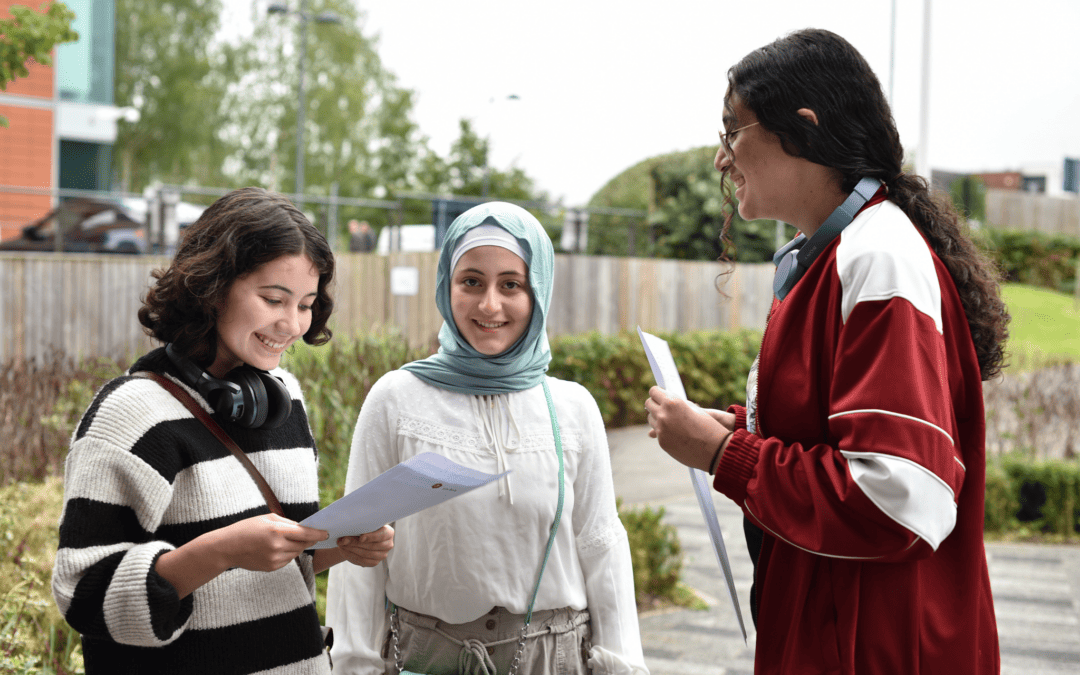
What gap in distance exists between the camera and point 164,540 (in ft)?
5.39

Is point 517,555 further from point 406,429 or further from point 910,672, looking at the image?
point 910,672

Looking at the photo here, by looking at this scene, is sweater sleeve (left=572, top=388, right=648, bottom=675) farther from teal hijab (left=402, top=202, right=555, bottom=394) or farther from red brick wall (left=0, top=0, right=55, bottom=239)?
red brick wall (left=0, top=0, right=55, bottom=239)

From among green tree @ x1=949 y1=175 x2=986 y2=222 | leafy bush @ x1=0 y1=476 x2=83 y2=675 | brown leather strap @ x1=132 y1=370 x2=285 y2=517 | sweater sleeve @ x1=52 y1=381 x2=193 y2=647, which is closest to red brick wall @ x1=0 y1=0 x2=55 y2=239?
leafy bush @ x1=0 y1=476 x2=83 y2=675

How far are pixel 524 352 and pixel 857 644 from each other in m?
0.96

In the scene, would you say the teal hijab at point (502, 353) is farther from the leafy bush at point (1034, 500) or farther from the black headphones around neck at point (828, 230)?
the leafy bush at point (1034, 500)

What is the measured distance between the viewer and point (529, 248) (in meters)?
2.05

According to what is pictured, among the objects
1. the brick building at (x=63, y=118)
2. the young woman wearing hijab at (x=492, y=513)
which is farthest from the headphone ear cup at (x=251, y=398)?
the brick building at (x=63, y=118)

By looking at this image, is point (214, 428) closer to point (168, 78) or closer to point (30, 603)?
point (30, 603)

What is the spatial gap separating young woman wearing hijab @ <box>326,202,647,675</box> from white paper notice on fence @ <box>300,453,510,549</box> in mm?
548

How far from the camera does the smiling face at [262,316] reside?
5.80ft

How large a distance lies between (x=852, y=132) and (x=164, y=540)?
145 centimetres

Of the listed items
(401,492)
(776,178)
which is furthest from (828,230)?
(401,492)

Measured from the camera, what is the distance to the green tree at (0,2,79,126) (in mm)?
4477

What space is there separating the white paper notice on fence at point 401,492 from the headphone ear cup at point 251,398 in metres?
0.37
